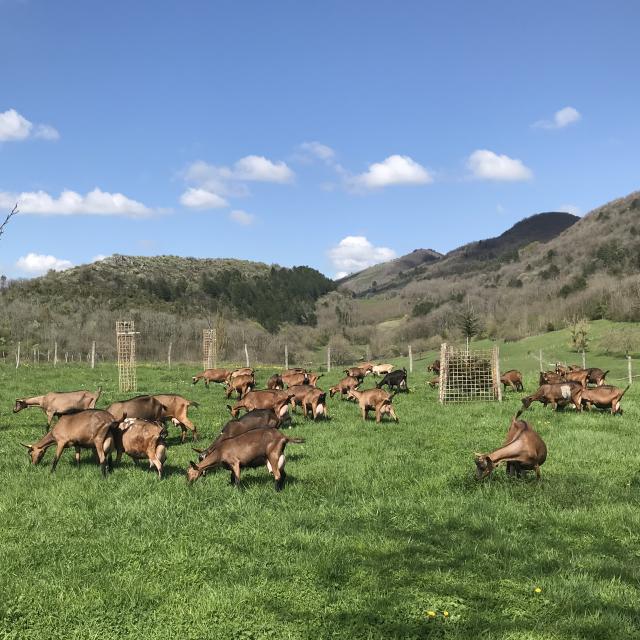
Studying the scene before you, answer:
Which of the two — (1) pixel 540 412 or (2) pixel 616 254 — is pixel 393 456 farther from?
(2) pixel 616 254

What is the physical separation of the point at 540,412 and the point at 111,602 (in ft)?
55.5

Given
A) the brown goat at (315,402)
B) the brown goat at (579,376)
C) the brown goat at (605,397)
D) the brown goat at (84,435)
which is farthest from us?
the brown goat at (579,376)

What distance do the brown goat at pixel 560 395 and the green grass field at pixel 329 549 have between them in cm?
653

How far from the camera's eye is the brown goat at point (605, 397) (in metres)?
19.7

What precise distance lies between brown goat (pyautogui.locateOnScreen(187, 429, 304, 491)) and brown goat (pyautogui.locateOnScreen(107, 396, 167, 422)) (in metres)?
4.36

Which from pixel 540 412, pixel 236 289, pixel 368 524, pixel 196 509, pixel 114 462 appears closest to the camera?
pixel 368 524

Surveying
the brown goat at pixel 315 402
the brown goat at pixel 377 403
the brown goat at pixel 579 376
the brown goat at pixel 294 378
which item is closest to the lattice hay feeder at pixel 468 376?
the brown goat at pixel 579 376

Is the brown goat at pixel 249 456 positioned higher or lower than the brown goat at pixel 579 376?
lower

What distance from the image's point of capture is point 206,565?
759cm

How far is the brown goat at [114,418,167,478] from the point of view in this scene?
39.6 ft

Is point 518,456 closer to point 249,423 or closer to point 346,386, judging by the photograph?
point 249,423

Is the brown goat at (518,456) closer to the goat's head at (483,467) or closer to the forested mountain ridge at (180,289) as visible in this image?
the goat's head at (483,467)

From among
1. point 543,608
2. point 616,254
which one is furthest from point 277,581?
point 616,254

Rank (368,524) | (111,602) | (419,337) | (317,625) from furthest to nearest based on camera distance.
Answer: (419,337), (368,524), (111,602), (317,625)
